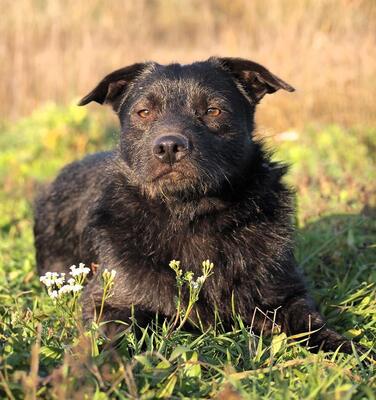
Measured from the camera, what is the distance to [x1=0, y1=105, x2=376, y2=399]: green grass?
2.58 metres

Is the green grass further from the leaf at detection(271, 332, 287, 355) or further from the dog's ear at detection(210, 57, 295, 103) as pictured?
the dog's ear at detection(210, 57, 295, 103)

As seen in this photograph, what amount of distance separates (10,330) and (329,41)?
8123 millimetres

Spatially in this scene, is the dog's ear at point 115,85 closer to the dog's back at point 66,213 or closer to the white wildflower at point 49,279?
the dog's back at point 66,213

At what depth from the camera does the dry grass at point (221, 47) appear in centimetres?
1002

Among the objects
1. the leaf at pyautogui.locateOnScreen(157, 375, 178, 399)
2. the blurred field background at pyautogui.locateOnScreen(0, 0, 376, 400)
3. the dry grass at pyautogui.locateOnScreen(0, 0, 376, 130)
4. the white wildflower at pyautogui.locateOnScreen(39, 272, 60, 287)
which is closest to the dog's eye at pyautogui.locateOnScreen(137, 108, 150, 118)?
the blurred field background at pyautogui.locateOnScreen(0, 0, 376, 400)

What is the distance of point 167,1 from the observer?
23.4 m

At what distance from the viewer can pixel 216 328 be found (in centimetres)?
384

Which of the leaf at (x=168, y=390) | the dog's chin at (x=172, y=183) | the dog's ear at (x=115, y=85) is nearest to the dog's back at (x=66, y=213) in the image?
the dog's ear at (x=115, y=85)

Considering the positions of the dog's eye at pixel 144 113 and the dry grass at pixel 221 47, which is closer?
the dog's eye at pixel 144 113

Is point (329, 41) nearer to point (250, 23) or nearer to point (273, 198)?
point (250, 23)

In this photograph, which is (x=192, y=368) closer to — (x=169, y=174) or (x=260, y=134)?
(x=169, y=174)

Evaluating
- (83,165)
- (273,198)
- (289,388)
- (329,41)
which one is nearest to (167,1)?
(329,41)

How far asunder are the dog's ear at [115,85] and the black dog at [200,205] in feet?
0.05

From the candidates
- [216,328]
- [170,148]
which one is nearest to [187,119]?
[170,148]
